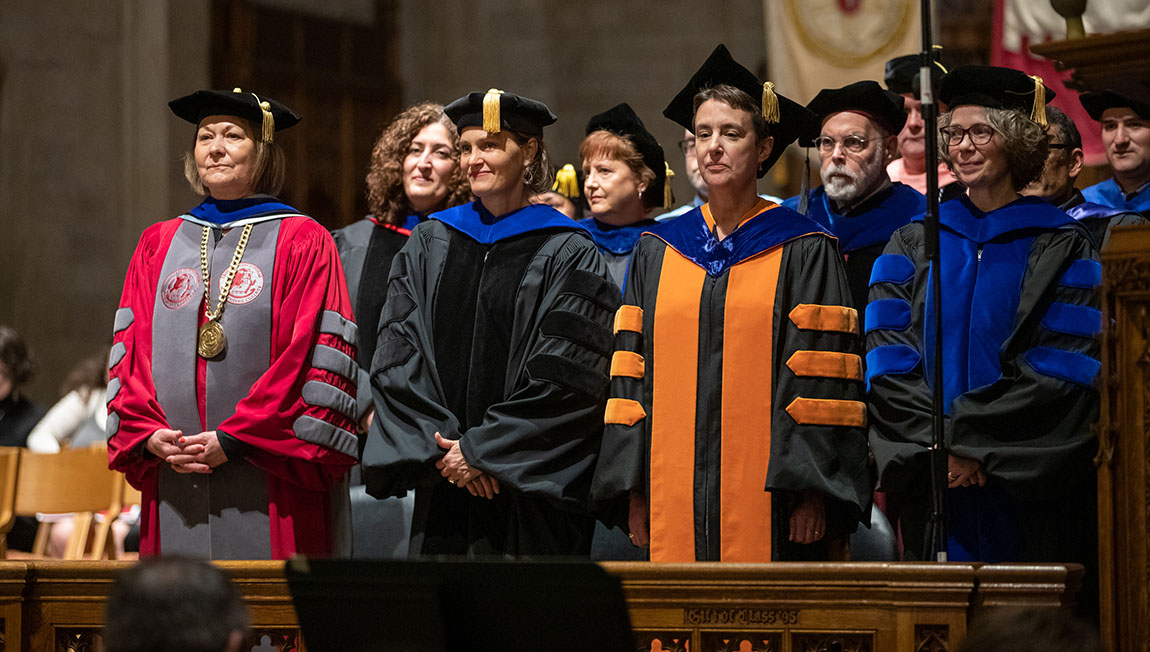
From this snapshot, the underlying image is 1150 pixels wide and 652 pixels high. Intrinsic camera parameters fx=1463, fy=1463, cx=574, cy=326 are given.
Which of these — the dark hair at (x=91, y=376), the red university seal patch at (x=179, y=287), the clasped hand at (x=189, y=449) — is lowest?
the clasped hand at (x=189, y=449)

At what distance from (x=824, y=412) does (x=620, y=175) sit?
68.2 inches

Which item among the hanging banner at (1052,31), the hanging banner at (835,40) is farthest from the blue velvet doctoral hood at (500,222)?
the hanging banner at (835,40)

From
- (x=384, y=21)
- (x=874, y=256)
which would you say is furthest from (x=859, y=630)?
(x=384, y=21)

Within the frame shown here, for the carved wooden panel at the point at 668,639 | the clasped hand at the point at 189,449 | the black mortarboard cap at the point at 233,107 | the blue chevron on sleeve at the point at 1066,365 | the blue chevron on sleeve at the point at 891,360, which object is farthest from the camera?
the black mortarboard cap at the point at 233,107

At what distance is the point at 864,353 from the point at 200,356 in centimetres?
199

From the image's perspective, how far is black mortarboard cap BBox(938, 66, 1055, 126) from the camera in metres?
4.13

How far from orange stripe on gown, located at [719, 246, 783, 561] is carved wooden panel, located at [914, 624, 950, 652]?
36.4 inches

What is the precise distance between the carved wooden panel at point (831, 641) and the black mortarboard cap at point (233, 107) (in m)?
2.36

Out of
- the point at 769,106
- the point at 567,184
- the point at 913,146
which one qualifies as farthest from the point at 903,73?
the point at 567,184

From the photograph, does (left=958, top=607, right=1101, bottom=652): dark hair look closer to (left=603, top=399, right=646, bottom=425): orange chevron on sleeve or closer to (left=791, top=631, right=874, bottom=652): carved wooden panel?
(left=791, top=631, right=874, bottom=652): carved wooden panel

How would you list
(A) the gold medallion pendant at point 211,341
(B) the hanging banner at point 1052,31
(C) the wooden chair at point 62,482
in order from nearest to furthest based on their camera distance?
(A) the gold medallion pendant at point 211,341
(C) the wooden chair at point 62,482
(B) the hanging banner at point 1052,31

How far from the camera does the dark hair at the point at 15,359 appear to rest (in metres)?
6.94

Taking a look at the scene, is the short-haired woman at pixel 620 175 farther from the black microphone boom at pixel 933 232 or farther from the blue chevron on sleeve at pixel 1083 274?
the black microphone boom at pixel 933 232

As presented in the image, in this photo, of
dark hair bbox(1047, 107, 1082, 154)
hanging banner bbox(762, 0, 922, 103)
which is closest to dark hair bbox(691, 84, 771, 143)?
dark hair bbox(1047, 107, 1082, 154)
